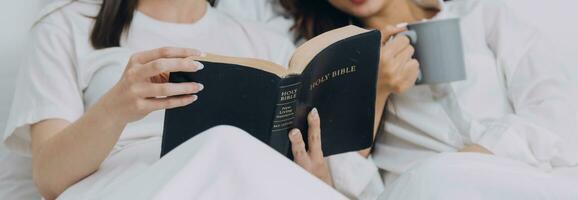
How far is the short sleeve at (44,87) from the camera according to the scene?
133 centimetres

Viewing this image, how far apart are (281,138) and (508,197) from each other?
323 millimetres

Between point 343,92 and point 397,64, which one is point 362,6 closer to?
point 397,64

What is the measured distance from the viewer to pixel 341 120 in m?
1.33

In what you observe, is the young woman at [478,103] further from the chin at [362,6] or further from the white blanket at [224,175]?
the white blanket at [224,175]

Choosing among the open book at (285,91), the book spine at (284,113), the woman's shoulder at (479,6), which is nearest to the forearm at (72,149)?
the open book at (285,91)

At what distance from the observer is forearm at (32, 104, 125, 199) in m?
1.17

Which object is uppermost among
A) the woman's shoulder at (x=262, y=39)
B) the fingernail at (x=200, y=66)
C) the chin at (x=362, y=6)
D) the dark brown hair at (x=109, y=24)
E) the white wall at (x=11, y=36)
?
the fingernail at (x=200, y=66)

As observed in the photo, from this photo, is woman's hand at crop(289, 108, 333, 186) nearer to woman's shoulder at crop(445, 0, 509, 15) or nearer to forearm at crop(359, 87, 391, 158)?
forearm at crop(359, 87, 391, 158)

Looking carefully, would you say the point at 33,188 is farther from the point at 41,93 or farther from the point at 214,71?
the point at 214,71

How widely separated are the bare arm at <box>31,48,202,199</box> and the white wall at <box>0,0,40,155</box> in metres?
0.39

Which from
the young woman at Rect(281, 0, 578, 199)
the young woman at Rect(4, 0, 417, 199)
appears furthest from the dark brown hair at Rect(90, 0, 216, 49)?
the young woman at Rect(281, 0, 578, 199)

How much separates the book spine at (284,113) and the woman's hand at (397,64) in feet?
1.01

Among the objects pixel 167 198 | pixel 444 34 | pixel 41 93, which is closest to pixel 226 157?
pixel 167 198

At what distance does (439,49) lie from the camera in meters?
1.45
